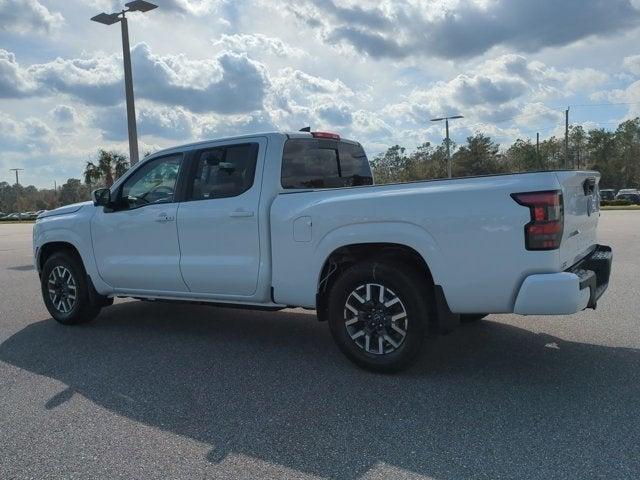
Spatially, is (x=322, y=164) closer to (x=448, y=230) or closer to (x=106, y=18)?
(x=448, y=230)

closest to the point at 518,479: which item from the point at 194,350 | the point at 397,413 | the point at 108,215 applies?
the point at 397,413

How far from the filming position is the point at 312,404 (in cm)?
402

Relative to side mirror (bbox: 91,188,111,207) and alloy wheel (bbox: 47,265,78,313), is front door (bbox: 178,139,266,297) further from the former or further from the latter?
alloy wheel (bbox: 47,265,78,313)

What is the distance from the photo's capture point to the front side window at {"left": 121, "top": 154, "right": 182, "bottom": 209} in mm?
5742

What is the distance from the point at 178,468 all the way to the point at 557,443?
6.93 feet

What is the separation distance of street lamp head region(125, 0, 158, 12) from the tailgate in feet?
37.0

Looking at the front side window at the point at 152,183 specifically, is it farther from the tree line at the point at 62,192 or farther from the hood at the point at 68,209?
the tree line at the point at 62,192

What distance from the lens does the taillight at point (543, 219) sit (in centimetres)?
378

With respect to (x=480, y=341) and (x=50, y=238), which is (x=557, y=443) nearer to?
(x=480, y=341)

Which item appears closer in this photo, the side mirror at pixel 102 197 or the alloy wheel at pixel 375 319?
the alloy wheel at pixel 375 319

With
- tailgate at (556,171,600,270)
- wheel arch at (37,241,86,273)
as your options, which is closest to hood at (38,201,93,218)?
wheel arch at (37,241,86,273)

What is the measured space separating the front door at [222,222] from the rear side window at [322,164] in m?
0.29

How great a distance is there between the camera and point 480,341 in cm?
541

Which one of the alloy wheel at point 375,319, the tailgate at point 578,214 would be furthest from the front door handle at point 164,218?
the tailgate at point 578,214
